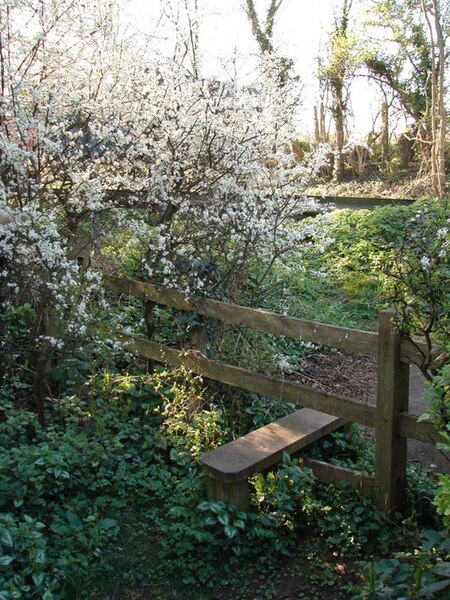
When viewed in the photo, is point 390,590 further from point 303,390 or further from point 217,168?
point 217,168

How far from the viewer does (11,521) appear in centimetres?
300

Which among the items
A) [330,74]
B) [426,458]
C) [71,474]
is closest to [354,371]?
[426,458]

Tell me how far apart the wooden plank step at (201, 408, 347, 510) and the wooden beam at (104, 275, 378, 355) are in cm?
63

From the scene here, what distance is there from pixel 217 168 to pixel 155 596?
350cm

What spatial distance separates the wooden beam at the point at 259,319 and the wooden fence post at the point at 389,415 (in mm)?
145

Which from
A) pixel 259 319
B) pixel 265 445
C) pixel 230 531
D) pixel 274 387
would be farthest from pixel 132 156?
pixel 230 531

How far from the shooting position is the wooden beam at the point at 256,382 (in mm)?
3529

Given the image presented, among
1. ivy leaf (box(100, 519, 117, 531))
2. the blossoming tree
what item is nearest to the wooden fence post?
ivy leaf (box(100, 519, 117, 531))

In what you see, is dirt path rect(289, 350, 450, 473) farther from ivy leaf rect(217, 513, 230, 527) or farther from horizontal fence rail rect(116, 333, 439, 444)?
ivy leaf rect(217, 513, 230, 527)

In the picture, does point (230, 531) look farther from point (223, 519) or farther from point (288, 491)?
point (288, 491)

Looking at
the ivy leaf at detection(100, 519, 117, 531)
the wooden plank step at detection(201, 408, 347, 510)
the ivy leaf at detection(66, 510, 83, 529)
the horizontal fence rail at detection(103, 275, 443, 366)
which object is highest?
the horizontal fence rail at detection(103, 275, 443, 366)

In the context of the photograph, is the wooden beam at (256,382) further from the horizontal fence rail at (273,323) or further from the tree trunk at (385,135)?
the tree trunk at (385,135)

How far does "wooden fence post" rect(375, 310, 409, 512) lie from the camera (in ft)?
10.8

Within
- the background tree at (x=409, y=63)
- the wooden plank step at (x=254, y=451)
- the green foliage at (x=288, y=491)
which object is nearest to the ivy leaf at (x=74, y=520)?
the wooden plank step at (x=254, y=451)
